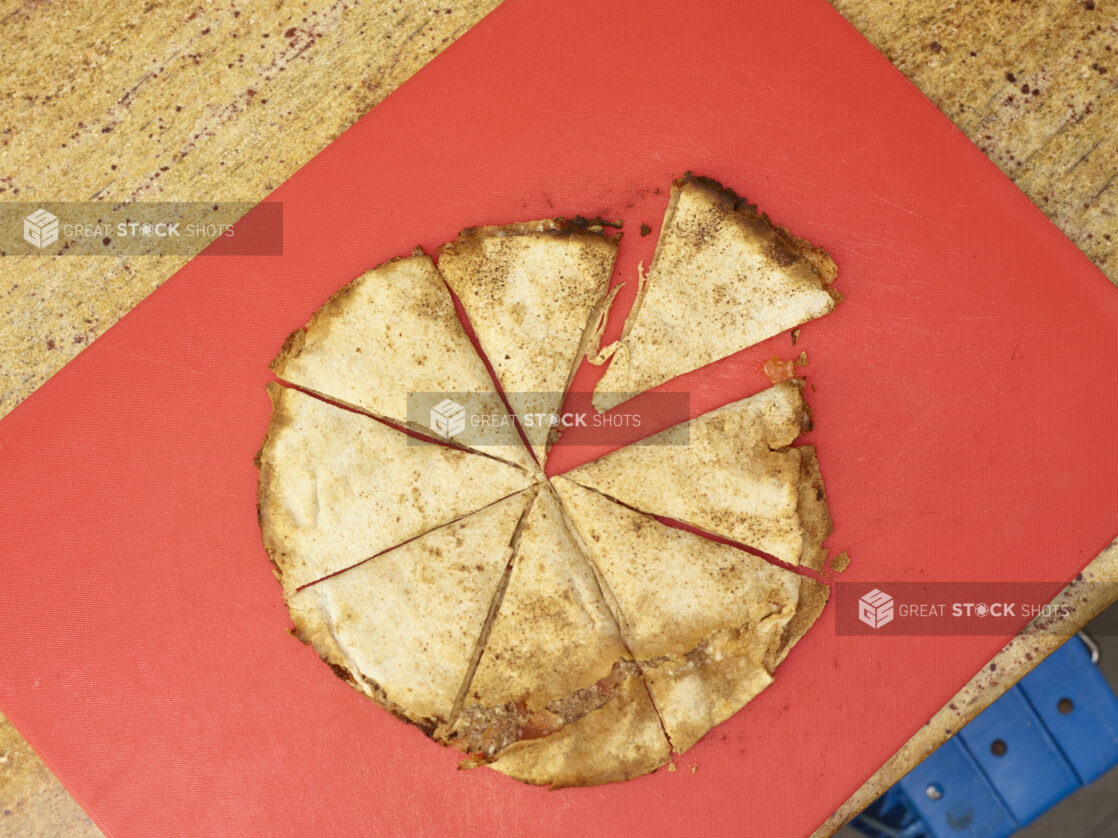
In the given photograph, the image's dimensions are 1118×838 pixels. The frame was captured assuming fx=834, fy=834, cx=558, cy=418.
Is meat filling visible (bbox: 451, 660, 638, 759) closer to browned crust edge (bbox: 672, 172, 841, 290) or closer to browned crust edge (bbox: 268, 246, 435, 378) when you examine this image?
browned crust edge (bbox: 268, 246, 435, 378)

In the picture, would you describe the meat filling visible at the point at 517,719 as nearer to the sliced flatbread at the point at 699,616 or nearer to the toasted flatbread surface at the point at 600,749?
the toasted flatbread surface at the point at 600,749

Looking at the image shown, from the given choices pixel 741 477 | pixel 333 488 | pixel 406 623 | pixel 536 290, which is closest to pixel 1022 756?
pixel 741 477

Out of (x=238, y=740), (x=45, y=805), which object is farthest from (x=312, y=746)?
(x=45, y=805)

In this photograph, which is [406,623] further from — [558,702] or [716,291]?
[716,291]

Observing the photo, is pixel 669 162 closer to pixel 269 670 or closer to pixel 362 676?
pixel 362 676

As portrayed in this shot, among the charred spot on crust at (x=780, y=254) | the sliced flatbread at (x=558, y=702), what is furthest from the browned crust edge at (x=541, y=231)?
the sliced flatbread at (x=558, y=702)

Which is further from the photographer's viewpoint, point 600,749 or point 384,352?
point 384,352

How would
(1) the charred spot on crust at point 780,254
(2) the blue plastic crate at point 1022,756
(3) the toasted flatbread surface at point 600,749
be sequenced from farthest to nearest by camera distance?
1. (2) the blue plastic crate at point 1022,756
2. (1) the charred spot on crust at point 780,254
3. (3) the toasted flatbread surface at point 600,749

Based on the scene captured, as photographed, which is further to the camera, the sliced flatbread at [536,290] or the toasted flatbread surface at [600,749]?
the sliced flatbread at [536,290]
